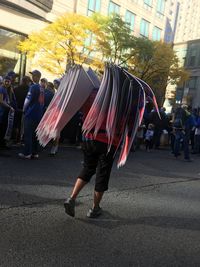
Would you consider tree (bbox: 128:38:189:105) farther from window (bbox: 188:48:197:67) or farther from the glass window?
window (bbox: 188:48:197:67)

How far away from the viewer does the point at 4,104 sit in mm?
8805

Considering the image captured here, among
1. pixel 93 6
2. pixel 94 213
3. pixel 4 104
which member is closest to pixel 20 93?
pixel 4 104

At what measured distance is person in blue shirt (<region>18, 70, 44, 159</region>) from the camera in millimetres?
8289

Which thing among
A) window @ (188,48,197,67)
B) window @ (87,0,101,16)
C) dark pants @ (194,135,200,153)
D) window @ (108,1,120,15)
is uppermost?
window @ (108,1,120,15)

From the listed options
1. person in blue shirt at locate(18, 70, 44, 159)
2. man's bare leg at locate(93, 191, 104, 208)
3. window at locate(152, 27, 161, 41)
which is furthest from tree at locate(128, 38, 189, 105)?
man's bare leg at locate(93, 191, 104, 208)

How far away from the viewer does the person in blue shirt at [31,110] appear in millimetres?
8289

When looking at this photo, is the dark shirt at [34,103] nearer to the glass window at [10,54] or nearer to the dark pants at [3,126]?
the dark pants at [3,126]

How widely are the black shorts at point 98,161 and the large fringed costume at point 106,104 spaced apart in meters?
0.10

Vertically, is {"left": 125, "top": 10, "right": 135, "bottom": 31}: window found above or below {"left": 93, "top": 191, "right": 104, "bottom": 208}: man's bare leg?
above

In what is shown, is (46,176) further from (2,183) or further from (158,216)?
(158,216)

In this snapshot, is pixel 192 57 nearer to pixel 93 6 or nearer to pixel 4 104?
pixel 93 6

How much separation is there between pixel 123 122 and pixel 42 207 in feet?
4.89

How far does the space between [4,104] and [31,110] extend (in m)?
0.84

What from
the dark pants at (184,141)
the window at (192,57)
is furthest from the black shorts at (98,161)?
the window at (192,57)
